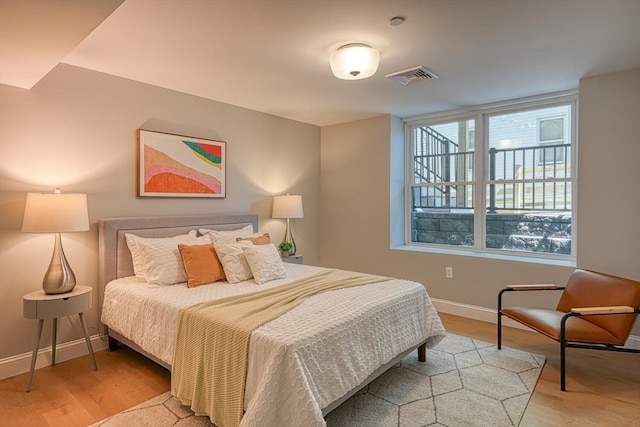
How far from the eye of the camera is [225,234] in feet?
11.7

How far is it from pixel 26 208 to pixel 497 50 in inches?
141

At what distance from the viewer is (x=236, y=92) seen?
361 cm

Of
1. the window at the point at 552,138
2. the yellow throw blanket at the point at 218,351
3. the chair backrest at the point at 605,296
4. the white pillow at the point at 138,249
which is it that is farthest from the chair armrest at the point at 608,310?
the white pillow at the point at 138,249

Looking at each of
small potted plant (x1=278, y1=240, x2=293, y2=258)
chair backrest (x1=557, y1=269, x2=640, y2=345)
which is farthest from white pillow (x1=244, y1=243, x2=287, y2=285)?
chair backrest (x1=557, y1=269, x2=640, y2=345)

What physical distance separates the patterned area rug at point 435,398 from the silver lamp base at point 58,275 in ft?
3.43

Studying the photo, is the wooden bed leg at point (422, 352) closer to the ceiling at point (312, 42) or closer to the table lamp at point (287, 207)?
the table lamp at point (287, 207)

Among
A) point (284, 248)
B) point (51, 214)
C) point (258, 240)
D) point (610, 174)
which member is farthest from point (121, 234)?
point (610, 174)

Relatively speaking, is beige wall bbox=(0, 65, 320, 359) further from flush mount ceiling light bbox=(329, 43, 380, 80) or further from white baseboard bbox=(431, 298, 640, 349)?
white baseboard bbox=(431, 298, 640, 349)

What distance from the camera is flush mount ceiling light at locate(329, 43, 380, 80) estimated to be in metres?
2.46

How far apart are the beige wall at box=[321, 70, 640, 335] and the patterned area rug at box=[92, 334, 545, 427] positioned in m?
1.05

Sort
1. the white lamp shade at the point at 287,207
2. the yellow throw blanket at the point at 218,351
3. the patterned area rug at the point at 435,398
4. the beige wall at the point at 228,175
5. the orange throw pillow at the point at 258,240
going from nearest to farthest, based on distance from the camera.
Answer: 1. the yellow throw blanket at the point at 218,351
2. the patterned area rug at the point at 435,398
3. the beige wall at the point at 228,175
4. the orange throw pillow at the point at 258,240
5. the white lamp shade at the point at 287,207

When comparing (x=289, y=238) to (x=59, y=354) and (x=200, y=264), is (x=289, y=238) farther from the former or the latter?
(x=59, y=354)

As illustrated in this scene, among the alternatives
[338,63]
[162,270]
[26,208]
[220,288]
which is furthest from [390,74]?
[26,208]

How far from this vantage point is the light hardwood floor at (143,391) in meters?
2.16
